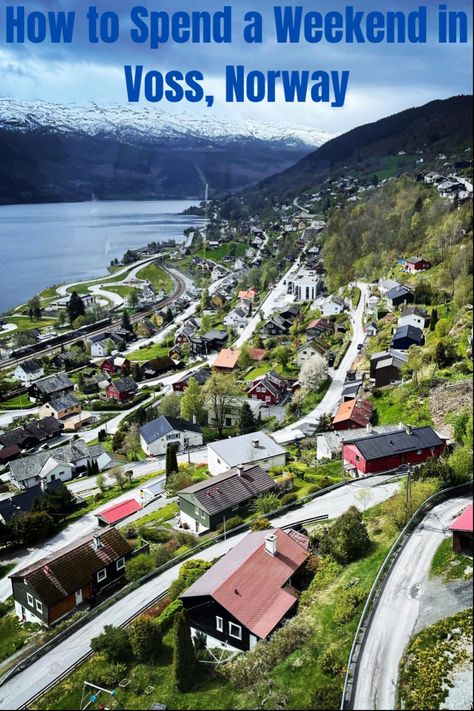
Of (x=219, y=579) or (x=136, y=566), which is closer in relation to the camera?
(x=219, y=579)

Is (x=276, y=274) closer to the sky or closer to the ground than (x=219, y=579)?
closer to the sky

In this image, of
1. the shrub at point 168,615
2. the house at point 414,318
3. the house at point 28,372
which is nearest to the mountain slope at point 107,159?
the house at point 28,372

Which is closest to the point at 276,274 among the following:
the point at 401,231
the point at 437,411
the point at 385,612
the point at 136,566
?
the point at 401,231

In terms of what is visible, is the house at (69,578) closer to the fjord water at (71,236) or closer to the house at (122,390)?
the house at (122,390)

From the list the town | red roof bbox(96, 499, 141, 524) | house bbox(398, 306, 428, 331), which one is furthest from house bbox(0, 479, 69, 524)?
house bbox(398, 306, 428, 331)

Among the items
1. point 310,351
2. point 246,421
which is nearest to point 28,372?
point 310,351

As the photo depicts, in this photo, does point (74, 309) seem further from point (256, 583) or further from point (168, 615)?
point (256, 583)

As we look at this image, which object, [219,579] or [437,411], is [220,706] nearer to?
[219,579]

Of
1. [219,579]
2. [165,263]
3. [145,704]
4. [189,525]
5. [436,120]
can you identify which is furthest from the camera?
[165,263]
